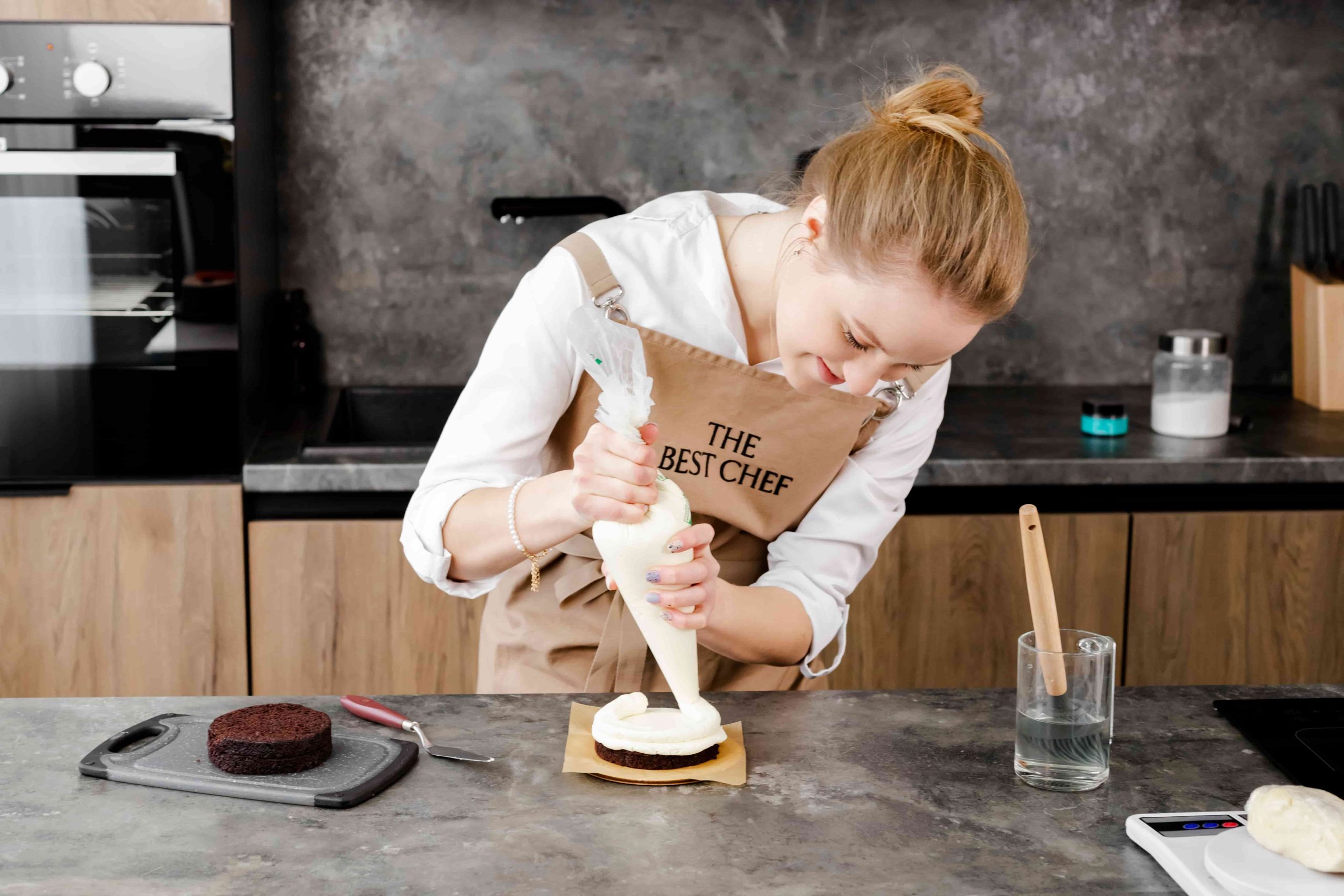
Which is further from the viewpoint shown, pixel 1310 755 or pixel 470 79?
pixel 470 79

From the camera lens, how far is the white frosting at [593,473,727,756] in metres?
1.03

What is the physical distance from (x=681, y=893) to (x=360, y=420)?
1950 mm

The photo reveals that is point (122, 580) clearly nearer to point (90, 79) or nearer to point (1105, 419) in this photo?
point (90, 79)

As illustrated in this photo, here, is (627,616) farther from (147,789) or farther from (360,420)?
(360,420)

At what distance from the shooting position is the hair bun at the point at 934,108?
109 cm

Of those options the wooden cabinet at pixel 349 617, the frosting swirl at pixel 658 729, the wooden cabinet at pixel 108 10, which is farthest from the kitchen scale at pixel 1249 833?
the wooden cabinet at pixel 108 10

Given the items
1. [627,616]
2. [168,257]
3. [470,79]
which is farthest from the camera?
[470,79]

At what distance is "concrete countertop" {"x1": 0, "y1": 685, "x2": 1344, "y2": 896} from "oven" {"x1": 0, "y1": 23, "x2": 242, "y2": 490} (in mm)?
1003

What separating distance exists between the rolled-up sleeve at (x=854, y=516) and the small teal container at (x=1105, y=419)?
0.92m

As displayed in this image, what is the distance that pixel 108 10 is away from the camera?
6.54ft

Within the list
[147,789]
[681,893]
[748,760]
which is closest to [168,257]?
[147,789]

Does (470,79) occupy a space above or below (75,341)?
above

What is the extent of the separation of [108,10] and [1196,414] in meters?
1.98

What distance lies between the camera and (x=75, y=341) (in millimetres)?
2104
